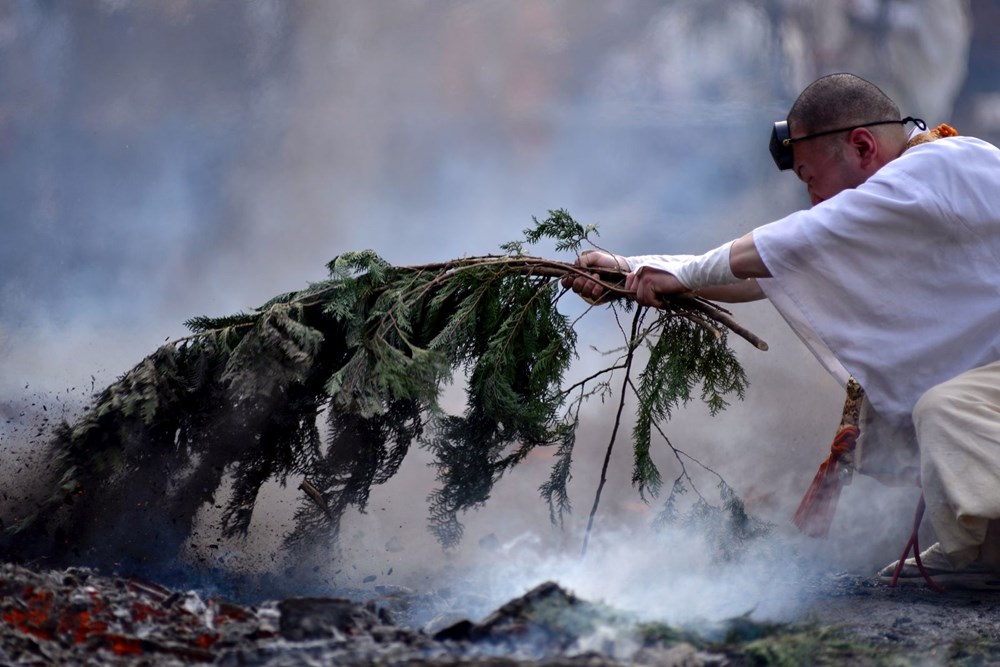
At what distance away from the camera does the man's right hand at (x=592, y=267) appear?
12.9ft

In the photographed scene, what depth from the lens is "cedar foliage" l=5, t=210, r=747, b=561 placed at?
3.68 metres

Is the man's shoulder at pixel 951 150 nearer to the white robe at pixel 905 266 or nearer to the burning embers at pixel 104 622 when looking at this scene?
the white robe at pixel 905 266

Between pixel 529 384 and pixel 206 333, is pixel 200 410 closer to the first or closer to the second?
pixel 206 333

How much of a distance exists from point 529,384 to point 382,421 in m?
0.65

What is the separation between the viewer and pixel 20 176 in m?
5.10

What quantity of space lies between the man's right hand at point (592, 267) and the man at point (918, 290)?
0.30 m

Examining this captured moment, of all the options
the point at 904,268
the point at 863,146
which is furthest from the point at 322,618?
the point at 863,146

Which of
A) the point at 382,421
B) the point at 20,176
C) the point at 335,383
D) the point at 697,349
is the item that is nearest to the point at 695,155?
the point at 697,349

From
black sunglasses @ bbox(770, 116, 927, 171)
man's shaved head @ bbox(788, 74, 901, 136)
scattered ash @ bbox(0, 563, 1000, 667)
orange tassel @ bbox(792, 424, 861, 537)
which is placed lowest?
scattered ash @ bbox(0, 563, 1000, 667)

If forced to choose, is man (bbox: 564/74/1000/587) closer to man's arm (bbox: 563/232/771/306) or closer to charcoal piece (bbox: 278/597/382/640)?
man's arm (bbox: 563/232/771/306)

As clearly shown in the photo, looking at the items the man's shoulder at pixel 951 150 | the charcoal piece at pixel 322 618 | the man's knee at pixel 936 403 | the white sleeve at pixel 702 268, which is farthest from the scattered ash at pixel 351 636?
the man's shoulder at pixel 951 150

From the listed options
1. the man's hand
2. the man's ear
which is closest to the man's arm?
the man's hand

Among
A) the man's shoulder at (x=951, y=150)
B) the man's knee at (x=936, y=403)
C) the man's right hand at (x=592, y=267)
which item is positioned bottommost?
the man's knee at (x=936, y=403)

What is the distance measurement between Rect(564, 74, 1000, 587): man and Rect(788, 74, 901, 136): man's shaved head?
0.12 ft
